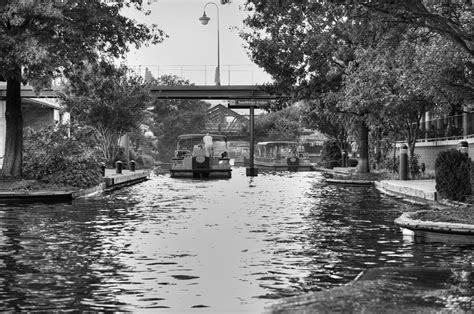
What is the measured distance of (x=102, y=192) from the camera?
29.2 meters

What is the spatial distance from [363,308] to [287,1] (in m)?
10.8

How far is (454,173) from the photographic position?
69.2 ft

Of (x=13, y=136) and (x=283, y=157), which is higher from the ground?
(x=13, y=136)

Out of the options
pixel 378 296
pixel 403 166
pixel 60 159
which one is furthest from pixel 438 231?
pixel 403 166

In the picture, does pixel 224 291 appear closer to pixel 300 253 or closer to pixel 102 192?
pixel 300 253

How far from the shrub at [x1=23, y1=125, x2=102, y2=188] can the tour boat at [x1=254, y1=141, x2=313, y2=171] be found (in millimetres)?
35498

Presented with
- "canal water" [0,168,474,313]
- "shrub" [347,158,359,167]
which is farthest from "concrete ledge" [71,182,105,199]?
"shrub" [347,158,359,167]

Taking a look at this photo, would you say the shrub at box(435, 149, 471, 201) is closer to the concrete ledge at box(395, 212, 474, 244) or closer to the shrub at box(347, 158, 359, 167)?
the concrete ledge at box(395, 212, 474, 244)

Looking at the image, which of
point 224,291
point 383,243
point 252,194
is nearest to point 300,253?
point 383,243

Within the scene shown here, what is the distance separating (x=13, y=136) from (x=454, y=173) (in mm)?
15421

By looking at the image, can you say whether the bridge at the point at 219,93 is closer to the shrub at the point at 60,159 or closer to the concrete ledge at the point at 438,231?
the shrub at the point at 60,159

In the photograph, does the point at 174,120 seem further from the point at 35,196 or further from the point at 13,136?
the point at 35,196

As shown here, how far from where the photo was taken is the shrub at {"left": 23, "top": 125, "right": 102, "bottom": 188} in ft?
93.4

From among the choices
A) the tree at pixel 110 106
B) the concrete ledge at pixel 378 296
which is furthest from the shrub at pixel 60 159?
the concrete ledge at pixel 378 296
